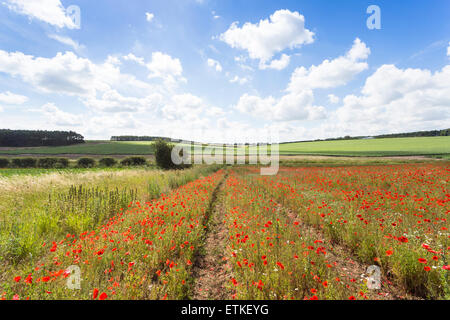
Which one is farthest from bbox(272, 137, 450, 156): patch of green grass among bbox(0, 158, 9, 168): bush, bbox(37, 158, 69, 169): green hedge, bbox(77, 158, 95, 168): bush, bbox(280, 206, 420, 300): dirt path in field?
bbox(0, 158, 9, 168): bush

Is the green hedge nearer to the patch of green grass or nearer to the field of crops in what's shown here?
the field of crops

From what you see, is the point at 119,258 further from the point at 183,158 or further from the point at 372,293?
the point at 183,158

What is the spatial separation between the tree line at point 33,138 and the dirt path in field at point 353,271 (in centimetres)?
9897

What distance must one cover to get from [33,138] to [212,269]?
10143cm

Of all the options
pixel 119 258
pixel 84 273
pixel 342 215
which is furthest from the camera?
pixel 342 215

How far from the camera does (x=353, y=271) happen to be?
10.5 feet

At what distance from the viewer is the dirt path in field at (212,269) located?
2.86m

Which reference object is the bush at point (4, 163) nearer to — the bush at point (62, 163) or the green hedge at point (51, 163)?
the green hedge at point (51, 163)

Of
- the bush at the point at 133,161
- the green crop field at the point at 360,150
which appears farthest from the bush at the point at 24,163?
the green crop field at the point at 360,150

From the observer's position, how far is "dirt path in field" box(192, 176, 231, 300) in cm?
286

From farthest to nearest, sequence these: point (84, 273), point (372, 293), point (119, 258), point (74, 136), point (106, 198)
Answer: point (74, 136) → point (106, 198) → point (119, 258) → point (84, 273) → point (372, 293)
